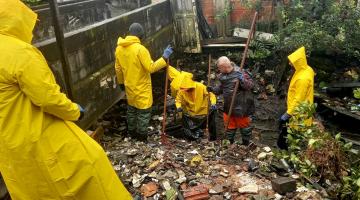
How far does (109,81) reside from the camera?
21.9ft

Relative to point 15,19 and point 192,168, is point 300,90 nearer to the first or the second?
point 192,168

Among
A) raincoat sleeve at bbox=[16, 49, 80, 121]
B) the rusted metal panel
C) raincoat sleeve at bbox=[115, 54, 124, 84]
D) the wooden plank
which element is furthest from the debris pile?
the wooden plank

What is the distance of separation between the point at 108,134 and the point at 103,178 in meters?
3.67

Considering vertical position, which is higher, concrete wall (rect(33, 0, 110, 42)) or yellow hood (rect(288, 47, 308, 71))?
concrete wall (rect(33, 0, 110, 42))

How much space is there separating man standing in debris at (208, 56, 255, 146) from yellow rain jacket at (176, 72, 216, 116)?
0.81 feet

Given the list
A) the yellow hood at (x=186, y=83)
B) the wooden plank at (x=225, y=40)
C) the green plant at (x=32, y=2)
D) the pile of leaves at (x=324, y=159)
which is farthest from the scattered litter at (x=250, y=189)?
the wooden plank at (x=225, y=40)

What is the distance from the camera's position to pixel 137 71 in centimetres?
573

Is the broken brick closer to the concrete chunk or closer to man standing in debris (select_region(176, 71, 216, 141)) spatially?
the concrete chunk

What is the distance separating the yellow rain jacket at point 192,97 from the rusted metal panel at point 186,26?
13.6 ft

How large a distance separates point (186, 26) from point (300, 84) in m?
5.37

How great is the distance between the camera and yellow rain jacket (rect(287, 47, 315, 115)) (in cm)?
554

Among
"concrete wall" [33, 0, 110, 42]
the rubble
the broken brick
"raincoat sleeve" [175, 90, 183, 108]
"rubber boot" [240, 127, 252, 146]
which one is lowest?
"rubber boot" [240, 127, 252, 146]

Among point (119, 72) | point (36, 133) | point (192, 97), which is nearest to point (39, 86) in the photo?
point (36, 133)

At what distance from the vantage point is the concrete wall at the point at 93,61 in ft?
16.9
